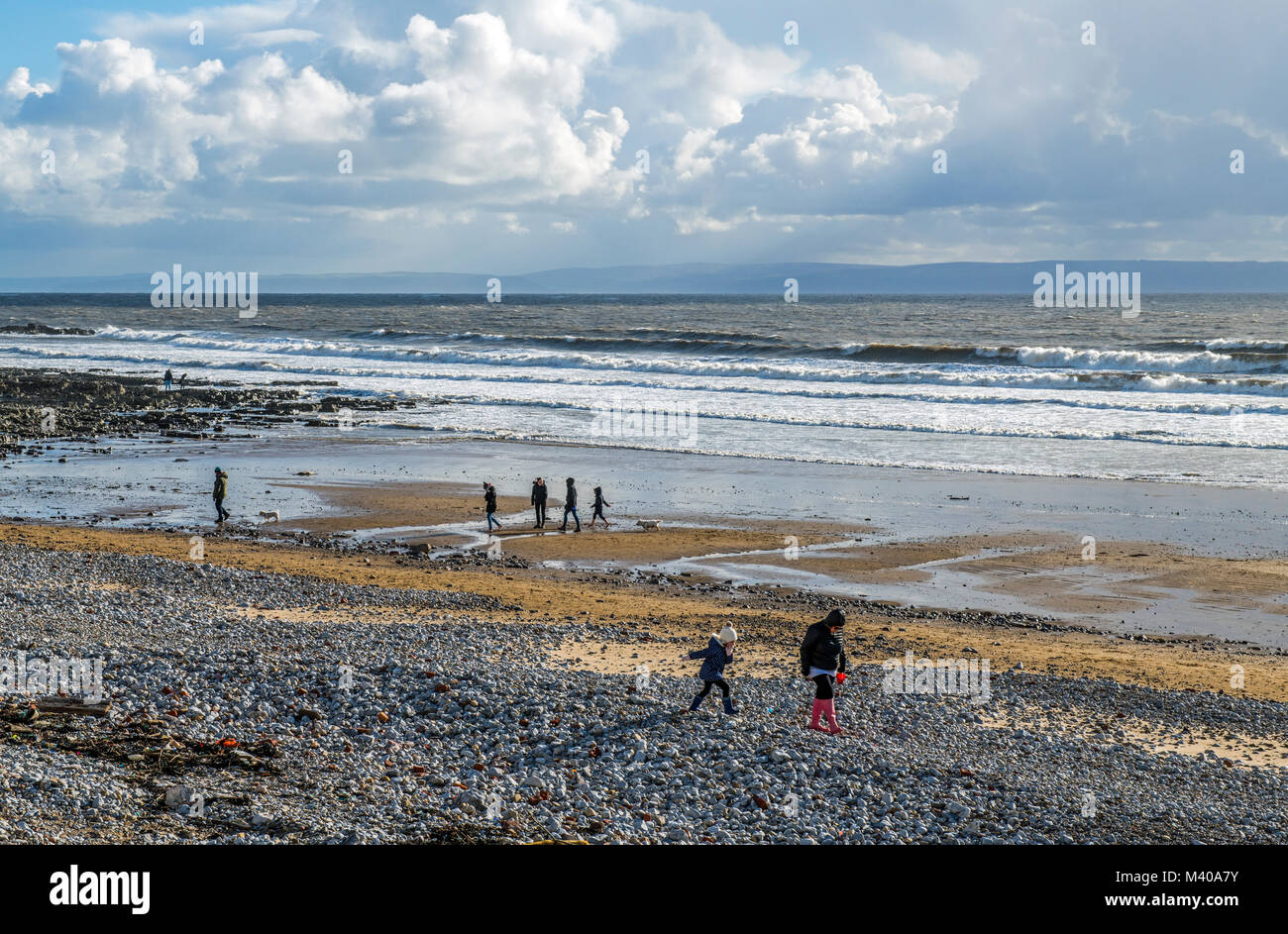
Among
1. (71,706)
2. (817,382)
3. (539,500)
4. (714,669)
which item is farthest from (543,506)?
(817,382)

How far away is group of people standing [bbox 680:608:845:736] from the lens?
12148mm

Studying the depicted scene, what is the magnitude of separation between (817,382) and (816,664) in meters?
55.4

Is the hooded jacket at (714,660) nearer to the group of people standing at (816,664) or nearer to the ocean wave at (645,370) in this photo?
the group of people standing at (816,664)

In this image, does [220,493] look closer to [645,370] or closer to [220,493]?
[220,493]

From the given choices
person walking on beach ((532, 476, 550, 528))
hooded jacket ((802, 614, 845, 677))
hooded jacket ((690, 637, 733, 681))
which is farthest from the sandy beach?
hooded jacket ((802, 614, 845, 677))

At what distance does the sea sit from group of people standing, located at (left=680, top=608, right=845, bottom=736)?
23019mm

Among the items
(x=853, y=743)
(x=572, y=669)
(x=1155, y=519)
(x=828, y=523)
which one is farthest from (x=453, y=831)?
(x=1155, y=519)

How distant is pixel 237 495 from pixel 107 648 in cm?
1537

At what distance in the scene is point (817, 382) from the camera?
66562 mm

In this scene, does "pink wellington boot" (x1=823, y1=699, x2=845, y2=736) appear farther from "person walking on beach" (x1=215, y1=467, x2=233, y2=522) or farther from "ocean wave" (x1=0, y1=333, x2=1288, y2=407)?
"ocean wave" (x1=0, y1=333, x2=1288, y2=407)

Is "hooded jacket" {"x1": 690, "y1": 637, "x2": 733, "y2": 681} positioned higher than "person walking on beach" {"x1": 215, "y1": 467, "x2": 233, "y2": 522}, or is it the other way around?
"person walking on beach" {"x1": 215, "y1": 467, "x2": 233, "y2": 522}

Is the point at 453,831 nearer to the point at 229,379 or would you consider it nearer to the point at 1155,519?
the point at 1155,519
